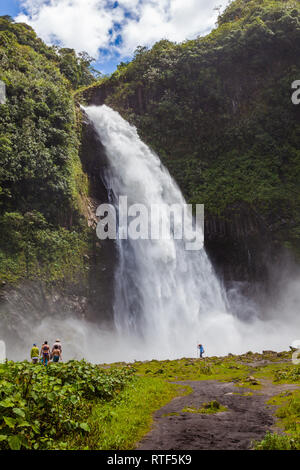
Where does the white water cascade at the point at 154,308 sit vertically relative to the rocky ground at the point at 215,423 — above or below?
above

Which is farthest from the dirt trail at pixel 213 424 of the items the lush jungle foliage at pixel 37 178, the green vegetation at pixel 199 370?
the lush jungle foliage at pixel 37 178

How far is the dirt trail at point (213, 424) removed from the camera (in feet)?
16.8

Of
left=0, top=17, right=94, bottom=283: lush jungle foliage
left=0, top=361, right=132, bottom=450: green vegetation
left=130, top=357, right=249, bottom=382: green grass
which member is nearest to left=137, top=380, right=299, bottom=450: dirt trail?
left=0, top=361, right=132, bottom=450: green vegetation

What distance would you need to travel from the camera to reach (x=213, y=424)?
6.23 metres

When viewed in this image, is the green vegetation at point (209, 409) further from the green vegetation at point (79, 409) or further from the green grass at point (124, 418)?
the green grass at point (124, 418)

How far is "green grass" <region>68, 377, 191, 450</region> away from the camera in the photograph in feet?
16.0

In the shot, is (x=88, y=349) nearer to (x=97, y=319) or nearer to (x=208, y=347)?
(x=97, y=319)

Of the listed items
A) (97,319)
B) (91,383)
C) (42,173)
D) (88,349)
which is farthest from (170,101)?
(91,383)

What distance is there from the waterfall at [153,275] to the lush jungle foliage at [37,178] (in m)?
3.20

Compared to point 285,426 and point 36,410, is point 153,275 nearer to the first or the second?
point 285,426

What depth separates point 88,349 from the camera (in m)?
20.9

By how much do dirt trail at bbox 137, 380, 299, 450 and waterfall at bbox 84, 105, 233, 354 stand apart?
13.6 metres

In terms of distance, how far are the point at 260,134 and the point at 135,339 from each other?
24677mm

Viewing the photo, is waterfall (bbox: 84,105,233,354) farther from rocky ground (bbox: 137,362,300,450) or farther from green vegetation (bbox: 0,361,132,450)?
green vegetation (bbox: 0,361,132,450)
